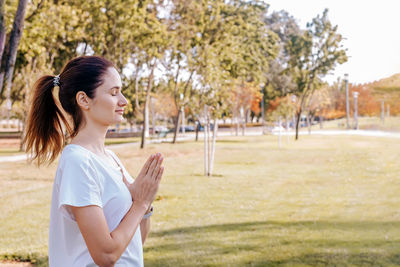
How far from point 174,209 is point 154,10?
2071cm

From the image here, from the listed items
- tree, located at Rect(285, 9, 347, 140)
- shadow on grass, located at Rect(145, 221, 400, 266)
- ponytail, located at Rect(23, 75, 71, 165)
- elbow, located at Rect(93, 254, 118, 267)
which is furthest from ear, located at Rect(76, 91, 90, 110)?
tree, located at Rect(285, 9, 347, 140)

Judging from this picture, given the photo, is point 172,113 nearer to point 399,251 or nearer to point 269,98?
point 269,98

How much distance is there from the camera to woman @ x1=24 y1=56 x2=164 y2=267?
1955 mm

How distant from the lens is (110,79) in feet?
7.41

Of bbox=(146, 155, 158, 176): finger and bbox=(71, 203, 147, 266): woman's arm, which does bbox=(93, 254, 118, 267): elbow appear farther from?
bbox=(146, 155, 158, 176): finger

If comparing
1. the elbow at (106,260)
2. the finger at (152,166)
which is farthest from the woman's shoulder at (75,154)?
the elbow at (106,260)

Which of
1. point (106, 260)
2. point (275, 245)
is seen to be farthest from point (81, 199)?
point (275, 245)

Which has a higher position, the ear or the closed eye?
the closed eye

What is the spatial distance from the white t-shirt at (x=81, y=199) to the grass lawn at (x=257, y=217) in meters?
4.54

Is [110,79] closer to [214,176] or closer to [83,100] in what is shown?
[83,100]

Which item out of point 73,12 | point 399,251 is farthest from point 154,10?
point 399,251

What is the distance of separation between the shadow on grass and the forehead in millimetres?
4683

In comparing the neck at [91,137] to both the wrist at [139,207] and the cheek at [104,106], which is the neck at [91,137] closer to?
the cheek at [104,106]

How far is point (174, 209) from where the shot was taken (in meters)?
11.1
